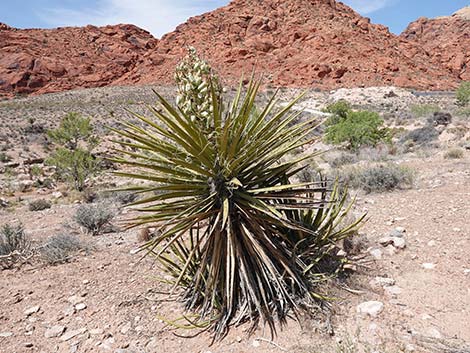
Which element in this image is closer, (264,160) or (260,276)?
(264,160)

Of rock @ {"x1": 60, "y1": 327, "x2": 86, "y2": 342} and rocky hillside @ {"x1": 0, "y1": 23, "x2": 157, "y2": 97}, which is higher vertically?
rocky hillside @ {"x1": 0, "y1": 23, "x2": 157, "y2": 97}

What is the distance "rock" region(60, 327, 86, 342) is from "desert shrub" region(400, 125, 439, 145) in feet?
38.0

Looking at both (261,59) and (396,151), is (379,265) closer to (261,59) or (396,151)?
(396,151)

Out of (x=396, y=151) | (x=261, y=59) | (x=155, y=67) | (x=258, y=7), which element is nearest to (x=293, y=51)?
(x=261, y=59)

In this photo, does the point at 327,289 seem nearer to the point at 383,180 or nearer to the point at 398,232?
the point at 398,232

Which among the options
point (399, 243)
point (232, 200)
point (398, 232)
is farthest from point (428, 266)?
point (232, 200)

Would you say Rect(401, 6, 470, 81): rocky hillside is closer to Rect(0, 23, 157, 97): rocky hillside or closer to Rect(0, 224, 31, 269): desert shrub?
Rect(0, 23, 157, 97): rocky hillside

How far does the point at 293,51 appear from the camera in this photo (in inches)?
1906

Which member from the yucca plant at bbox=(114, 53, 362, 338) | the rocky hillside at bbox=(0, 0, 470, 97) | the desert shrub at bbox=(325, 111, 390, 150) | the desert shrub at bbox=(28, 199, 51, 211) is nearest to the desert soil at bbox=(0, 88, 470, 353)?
the yucca plant at bbox=(114, 53, 362, 338)

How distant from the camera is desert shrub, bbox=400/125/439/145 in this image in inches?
470

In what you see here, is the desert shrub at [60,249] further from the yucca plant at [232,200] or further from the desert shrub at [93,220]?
the yucca plant at [232,200]

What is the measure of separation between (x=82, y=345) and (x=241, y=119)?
231cm

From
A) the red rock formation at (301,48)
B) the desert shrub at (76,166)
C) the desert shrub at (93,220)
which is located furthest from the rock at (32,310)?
the red rock formation at (301,48)

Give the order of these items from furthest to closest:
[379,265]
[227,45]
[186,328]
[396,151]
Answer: [227,45], [396,151], [379,265], [186,328]
